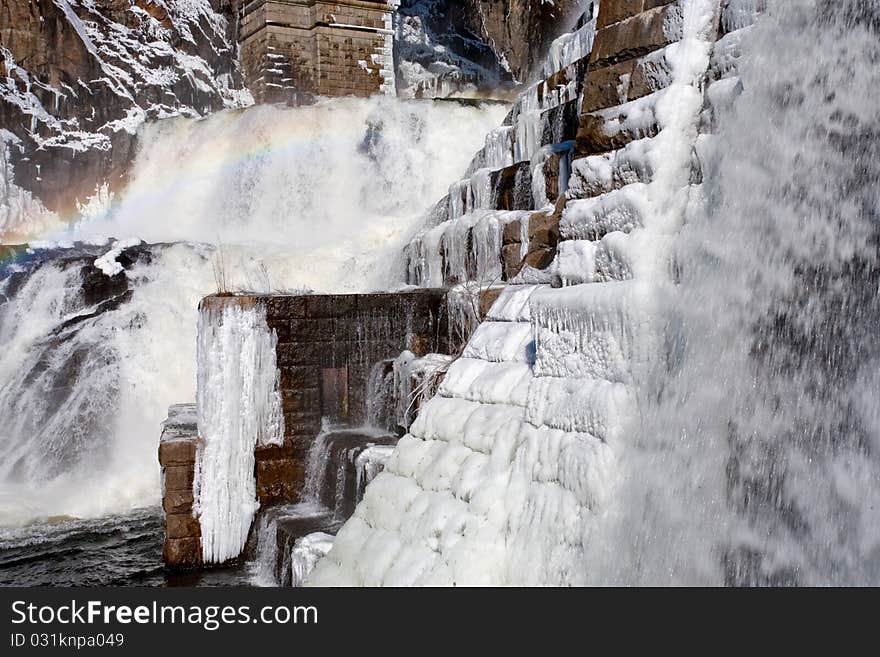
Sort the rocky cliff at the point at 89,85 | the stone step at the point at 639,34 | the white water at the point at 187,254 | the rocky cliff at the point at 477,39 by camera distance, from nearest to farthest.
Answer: the stone step at the point at 639,34
the white water at the point at 187,254
the rocky cliff at the point at 89,85
the rocky cliff at the point at 477,39

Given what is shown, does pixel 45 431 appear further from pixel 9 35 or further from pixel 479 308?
pixel 9 35

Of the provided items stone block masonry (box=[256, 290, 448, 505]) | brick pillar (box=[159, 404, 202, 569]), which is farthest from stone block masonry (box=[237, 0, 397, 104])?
brick pillar (box=[159, 404, 202, 569])

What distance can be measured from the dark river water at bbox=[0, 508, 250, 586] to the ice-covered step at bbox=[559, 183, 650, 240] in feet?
14.2

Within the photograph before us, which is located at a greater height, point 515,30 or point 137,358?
point 515,30

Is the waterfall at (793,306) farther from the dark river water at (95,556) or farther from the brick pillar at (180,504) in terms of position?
the brick pillar at (180,504)

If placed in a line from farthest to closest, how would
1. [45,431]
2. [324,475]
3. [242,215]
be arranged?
[242,215] < [45,431] < [324,475]

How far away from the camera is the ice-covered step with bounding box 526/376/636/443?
2.65m

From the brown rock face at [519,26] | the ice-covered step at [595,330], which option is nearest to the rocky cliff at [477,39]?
the brown rock face at [519,26]

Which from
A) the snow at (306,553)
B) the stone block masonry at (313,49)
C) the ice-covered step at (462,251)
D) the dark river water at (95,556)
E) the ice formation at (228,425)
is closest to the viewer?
the snow at (306,553)

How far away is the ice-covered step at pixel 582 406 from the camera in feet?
8.70

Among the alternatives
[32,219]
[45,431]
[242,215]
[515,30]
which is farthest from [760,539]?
[515,30]

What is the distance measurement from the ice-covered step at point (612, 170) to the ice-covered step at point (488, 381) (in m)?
0.69

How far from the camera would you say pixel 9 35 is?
22609mm

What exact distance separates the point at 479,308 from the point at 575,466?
3.58 m
